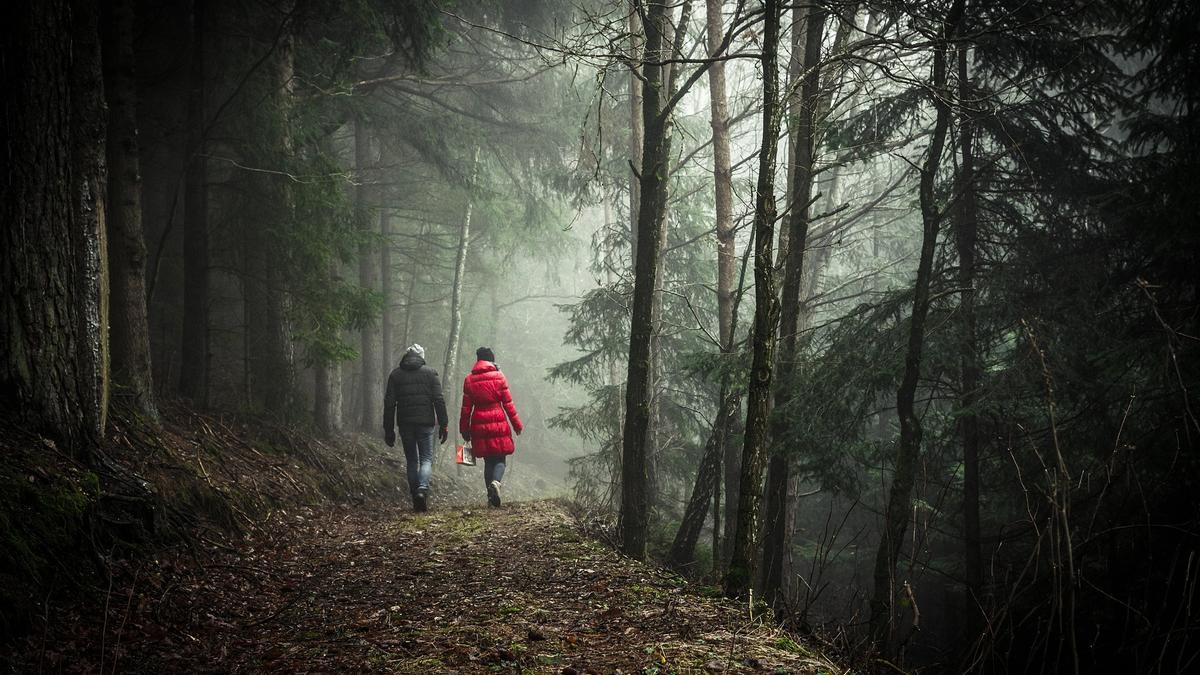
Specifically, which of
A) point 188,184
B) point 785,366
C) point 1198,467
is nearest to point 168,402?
point 188,184

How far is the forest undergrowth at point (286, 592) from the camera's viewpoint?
3441mm

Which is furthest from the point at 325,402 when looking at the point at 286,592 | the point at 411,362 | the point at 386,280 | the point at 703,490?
the point at 286,592

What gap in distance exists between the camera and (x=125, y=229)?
6.78 metres

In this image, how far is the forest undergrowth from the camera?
3.44 metres

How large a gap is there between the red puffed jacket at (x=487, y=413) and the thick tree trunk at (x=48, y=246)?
525 centimetres

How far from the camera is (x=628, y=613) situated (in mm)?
4367

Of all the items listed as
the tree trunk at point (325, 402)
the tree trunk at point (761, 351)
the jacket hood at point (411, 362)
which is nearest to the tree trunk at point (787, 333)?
the tree trunk at point (761, 351)

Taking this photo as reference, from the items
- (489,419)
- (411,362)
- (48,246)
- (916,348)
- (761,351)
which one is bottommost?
(489,419)

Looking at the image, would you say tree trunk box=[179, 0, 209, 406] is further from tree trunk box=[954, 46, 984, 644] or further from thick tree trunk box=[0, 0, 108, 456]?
tree trunk box=[954, 46, 984, 644]

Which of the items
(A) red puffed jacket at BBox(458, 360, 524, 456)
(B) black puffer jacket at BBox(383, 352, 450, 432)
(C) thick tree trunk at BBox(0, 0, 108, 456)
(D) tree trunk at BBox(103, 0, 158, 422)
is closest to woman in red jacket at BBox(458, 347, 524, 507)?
(A) red puffed jacket at BBox(458, 360, 524, 456)

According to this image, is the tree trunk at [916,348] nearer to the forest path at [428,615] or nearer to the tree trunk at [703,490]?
the tree trunk at [703,490]

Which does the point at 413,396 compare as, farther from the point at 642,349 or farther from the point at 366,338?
the point at 366,338

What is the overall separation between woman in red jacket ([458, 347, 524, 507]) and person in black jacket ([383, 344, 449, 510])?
17.7 inches

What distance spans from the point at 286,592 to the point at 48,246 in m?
2.82
